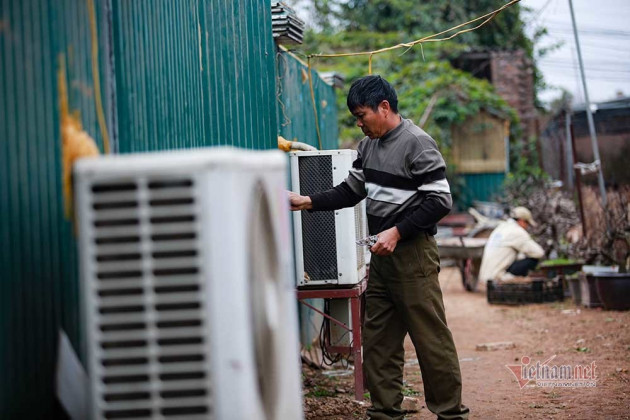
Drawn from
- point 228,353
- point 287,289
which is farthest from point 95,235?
point 287,289

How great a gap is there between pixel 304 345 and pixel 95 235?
228 inches

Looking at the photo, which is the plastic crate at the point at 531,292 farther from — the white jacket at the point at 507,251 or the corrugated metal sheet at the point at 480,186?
the corrugated metal sheet at the point at 480,186

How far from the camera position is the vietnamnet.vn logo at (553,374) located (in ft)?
21.8

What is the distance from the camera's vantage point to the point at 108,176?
7.63 ft

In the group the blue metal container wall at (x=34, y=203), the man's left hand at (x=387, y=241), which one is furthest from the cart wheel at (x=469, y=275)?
the blue metal container wall at (x=34, y=203)

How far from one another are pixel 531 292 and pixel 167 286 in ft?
33.5

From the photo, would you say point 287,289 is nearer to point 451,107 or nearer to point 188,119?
point 188,119

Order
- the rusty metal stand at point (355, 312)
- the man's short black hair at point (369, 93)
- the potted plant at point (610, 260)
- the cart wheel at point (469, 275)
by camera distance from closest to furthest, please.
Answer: the man's short black hair at point (369, 93) < the rusty metal stand at point (355, 312) < the potted plant at point (610, 260) < the cart wheel at point (469, 275)

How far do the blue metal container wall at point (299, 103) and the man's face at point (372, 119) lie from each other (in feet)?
7.85

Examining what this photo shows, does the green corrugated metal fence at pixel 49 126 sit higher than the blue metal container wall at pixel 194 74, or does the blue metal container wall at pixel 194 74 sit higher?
the blue metal container wall at pixel 194 74

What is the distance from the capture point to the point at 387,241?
4570 mm

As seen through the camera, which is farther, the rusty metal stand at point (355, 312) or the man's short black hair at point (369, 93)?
the rusty metal stand at point (355, 312)

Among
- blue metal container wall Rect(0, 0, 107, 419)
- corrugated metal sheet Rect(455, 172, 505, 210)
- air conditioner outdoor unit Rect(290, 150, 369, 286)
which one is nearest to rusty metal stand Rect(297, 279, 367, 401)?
air conditioner outdoor unit Rect(290, 150, 369, 286)

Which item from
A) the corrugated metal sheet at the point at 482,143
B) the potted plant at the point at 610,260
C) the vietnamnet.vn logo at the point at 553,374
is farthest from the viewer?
the corrugated metal sheet at the point at 482,143
